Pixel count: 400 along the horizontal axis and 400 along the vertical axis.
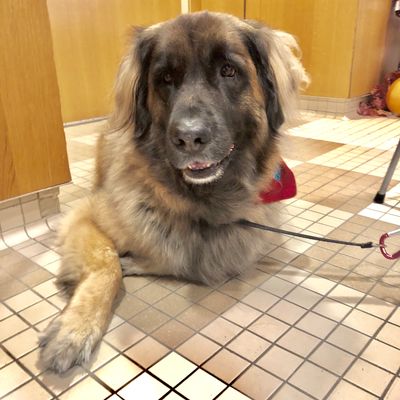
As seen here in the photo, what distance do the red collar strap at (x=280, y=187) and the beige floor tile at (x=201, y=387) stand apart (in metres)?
0.70

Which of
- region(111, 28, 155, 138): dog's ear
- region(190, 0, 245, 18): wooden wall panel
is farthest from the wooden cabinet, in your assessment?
region(111, 28, 155, 138): dog's ear

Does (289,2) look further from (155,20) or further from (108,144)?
(108,144)

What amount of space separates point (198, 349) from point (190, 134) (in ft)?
1.94

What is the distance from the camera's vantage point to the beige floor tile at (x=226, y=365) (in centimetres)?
104

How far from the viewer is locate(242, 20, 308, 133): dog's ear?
4.50 ft

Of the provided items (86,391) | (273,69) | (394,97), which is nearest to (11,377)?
(86,391)

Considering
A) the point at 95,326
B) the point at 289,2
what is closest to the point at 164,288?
the point at 95,326

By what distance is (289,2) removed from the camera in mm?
4035

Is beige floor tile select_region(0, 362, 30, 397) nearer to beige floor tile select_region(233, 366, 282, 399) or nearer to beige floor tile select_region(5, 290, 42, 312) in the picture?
beige floor tile select_region(5, 290, 42, 312)

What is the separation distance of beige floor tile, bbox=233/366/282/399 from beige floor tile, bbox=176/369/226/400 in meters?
0.05

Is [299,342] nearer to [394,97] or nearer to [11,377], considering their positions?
[11,377]


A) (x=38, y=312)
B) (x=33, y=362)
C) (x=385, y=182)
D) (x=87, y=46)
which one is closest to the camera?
(x=33, y=362)

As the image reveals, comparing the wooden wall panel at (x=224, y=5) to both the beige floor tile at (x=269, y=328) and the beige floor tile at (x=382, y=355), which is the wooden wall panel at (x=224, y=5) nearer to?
the beige floor tile at (x=269, y=328)

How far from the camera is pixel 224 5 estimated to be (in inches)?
178
